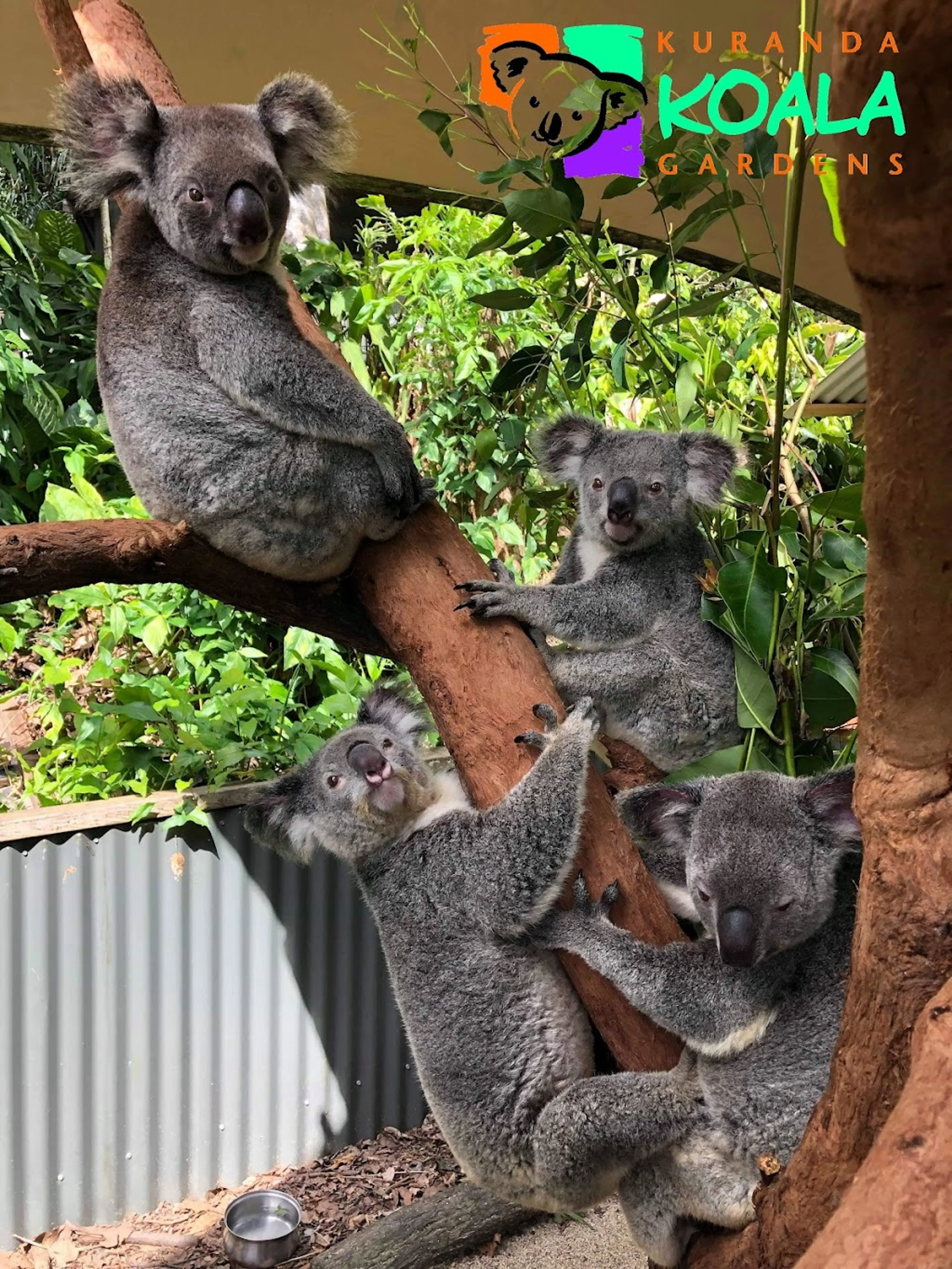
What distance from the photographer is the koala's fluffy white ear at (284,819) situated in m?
2.79

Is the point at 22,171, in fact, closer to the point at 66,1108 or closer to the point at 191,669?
the point at 191,669

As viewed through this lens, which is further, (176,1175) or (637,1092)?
(176,1175)

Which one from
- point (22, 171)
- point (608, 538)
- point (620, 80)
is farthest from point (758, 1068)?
point (22, 171)

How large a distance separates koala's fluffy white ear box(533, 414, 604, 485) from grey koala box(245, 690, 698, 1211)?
120 centimetres

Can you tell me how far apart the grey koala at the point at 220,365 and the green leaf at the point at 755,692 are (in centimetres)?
90

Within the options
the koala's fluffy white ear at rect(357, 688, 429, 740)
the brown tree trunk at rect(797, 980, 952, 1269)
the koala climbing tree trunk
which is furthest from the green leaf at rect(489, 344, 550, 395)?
the brown tree trunk at rect(797, 980, 952, 1269)

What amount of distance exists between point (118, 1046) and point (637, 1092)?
2.81 meters

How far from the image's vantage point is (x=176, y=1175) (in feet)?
14.0

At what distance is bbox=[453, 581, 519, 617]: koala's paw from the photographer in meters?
2.43

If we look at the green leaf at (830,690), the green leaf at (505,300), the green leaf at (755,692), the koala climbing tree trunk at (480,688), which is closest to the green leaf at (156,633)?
the koala climbing tree trunk at (480,688)

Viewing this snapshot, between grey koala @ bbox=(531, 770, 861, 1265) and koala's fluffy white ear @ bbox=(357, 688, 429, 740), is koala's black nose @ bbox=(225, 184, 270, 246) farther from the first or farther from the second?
grey koala @ bbox=(531, 770, 861, 1265)

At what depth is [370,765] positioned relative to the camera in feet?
8.45

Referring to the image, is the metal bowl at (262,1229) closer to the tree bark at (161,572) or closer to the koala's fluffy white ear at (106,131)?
the tree bark at (161,572)

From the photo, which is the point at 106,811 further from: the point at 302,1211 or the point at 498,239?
the point at 498,239
